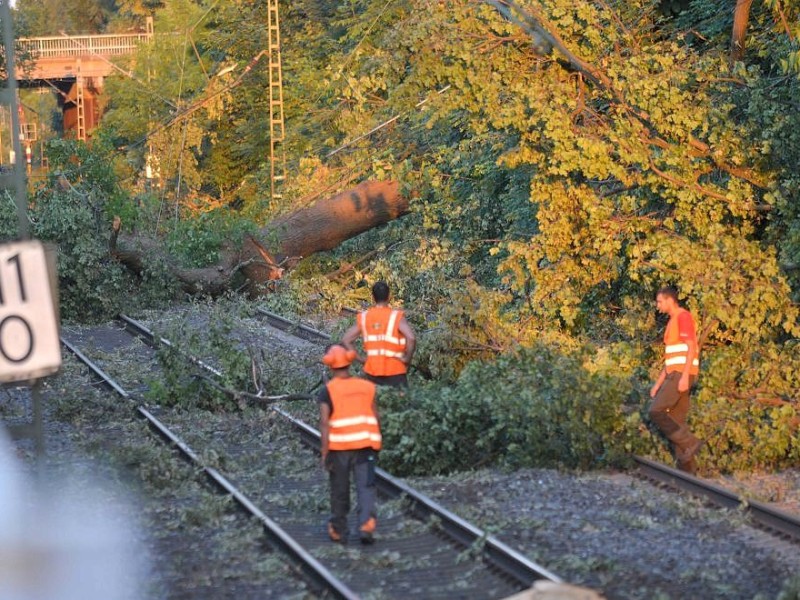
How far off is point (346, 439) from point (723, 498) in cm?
337

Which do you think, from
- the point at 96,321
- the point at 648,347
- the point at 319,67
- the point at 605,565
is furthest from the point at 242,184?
the point at 605,565

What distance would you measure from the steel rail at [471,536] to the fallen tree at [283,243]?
15.0m

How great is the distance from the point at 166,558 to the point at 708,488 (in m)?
4.62

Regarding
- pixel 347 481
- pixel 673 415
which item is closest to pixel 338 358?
pixel 347 481

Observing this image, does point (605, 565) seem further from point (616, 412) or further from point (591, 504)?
point (616, 412)

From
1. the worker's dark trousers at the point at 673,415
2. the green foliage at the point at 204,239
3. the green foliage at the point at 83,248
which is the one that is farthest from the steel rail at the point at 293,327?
the worker's dark trousers at the point at 673,415

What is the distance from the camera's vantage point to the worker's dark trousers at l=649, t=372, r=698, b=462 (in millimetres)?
11414

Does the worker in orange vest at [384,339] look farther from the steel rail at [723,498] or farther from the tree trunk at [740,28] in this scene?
the tree trunk at [740,28]

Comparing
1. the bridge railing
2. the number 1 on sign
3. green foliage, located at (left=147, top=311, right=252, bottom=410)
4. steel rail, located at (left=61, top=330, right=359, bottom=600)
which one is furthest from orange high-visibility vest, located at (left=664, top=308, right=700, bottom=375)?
the bridge railing

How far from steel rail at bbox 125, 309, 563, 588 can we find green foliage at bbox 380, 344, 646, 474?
59 cm


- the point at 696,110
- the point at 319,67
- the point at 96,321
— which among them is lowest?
the point at 96,321

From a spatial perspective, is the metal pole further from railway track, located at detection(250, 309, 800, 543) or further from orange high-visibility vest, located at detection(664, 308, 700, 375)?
orange high-visibility vest, located at detection(664, 308, 700, 375)

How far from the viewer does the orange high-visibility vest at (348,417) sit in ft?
29.2

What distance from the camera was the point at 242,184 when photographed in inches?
1911
